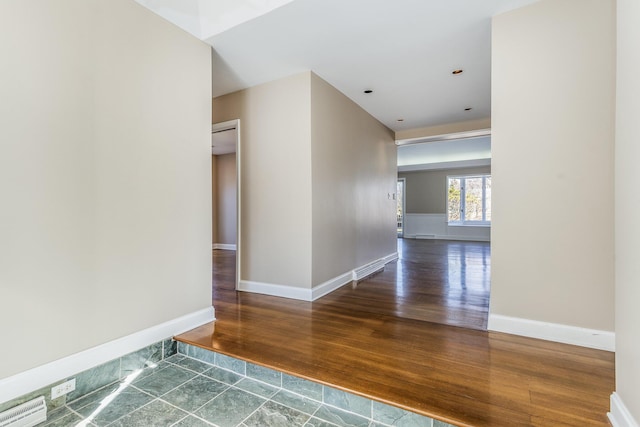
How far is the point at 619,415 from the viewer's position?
123 cm

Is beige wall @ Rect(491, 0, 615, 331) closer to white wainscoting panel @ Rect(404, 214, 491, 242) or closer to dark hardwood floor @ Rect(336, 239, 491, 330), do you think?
dark hardwood floor @ Rect(336, 239, 491, 330)

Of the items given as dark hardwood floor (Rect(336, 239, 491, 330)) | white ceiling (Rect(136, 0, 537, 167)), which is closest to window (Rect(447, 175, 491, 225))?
dark hardwood floor (Rect(336, 239, 491, 330))

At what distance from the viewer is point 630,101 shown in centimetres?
121

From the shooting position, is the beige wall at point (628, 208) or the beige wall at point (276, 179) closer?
the beige wall at point (628, 208)

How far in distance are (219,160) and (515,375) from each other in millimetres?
7139

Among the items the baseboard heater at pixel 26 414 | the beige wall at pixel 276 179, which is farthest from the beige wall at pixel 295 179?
the baseboard heater at pixel 26 414

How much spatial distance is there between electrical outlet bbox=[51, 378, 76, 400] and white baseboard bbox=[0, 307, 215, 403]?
0.12 feet

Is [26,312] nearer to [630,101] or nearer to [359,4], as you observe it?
[359,4]

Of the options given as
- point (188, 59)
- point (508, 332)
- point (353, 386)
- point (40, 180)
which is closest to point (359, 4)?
point (188, 59)

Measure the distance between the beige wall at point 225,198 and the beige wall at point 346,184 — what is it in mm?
3832

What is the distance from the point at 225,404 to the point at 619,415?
1807mm

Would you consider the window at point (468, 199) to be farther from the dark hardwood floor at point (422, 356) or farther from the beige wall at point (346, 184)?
the dark hardwood floor at point (422, 356)

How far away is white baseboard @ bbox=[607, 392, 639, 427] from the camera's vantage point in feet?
3.81

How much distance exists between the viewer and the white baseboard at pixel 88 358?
1466mm
